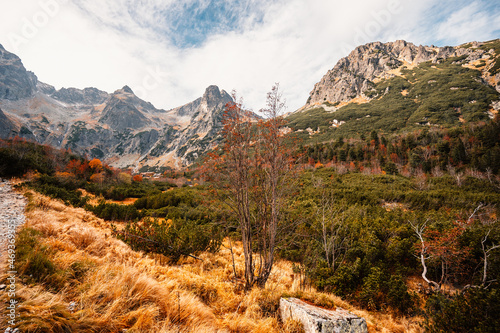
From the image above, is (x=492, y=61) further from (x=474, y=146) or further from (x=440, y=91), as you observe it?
(x=474, y=146)

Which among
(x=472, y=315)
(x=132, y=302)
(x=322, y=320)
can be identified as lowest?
(x=472, y=315)

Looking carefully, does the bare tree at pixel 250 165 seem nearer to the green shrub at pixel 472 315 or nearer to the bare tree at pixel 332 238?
the bare tree at pixel 332 238

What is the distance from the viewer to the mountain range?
6438 cm

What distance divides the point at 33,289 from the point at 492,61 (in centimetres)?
13206

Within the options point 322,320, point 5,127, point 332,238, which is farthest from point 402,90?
point 5,127

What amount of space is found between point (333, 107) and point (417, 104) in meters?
39.7

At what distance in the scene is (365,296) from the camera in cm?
472

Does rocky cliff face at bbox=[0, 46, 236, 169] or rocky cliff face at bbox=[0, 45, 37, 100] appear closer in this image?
rocky cliff face at bbox=[0, 46, 236, 169]

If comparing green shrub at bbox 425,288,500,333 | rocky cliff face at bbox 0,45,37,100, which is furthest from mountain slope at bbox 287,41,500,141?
rocky cliff face at bbox 0,45,37,100

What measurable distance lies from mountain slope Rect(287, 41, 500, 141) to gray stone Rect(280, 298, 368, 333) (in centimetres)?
6411

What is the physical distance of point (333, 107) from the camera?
105875mm

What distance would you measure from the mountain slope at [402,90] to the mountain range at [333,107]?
0.34 m

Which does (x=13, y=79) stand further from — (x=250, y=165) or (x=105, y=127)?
(x=250, y=165)

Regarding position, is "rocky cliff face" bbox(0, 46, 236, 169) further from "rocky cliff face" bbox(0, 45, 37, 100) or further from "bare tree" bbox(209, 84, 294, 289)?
"bare tree" bbox(209, 84, 294, 289)
